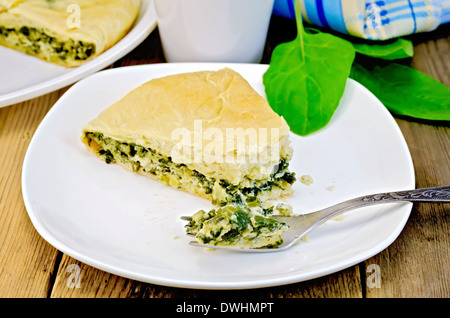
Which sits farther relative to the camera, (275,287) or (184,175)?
(184,175)

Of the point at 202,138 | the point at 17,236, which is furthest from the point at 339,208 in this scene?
the point at 17,236

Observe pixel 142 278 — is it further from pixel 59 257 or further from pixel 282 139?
pixel 282 139

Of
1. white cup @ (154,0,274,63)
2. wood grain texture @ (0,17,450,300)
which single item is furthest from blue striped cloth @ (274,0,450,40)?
wood grain texture @ (0,17,450,300)

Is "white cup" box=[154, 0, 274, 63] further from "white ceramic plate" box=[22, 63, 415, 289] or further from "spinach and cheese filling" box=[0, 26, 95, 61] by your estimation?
"spinach and cheese filling" box=[0, 26, 95, 61]

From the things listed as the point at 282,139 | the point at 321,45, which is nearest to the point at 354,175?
the point at 282,139

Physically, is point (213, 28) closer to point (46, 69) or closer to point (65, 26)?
point (65, 26)

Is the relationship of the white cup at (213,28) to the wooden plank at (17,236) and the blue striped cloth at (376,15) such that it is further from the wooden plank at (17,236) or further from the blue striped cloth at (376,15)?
the wooden plank at (17,236)

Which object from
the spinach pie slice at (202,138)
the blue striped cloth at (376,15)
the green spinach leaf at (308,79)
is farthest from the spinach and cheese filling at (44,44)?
the blue striped cloth at (376,15)
